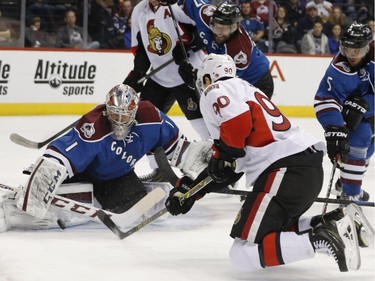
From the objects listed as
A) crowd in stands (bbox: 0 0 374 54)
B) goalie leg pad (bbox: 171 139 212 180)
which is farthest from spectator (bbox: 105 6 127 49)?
goalie leg pad (bbox: 171 139 212 180)

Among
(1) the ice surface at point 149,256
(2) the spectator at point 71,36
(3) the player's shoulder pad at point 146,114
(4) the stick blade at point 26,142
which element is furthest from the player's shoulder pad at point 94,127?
(2) the spectator at point 71,36

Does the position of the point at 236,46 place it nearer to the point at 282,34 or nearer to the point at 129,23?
the point at 129,23

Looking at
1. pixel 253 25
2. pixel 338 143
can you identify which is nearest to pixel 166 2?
pixel 338 143

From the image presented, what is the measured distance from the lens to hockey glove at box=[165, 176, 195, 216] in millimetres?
3461

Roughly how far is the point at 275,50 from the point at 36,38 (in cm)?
225

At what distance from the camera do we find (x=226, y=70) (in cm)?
337

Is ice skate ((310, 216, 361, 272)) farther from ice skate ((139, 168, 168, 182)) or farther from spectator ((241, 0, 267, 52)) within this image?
spectator ((241, 0, 267, 52))

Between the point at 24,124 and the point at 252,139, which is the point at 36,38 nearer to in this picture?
the point at 24,124

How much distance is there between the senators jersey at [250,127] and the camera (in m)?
3.18

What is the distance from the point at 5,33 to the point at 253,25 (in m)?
2.33

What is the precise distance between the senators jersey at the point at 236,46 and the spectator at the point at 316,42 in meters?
3.69

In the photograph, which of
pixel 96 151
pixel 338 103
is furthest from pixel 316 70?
pixel 96 151

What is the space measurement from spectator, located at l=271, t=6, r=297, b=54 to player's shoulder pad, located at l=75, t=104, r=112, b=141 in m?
4.88

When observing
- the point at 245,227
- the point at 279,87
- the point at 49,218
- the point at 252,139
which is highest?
the point at 252,139
